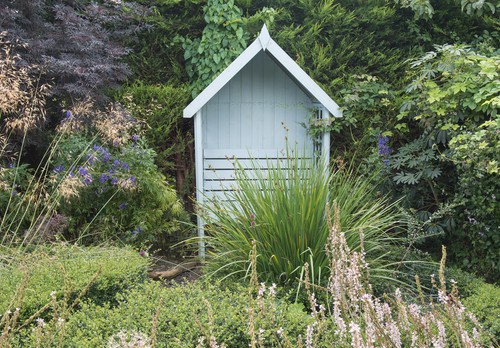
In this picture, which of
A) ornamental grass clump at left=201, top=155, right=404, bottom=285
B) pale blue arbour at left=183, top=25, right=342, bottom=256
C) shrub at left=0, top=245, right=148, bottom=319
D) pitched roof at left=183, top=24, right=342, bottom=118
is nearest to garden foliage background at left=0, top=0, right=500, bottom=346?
shrub at left=0, top=245, right=148, bottom=319

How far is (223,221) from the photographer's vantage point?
427 centimetres

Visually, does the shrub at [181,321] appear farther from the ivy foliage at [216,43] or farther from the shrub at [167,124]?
the ivy foliage at [216,43]

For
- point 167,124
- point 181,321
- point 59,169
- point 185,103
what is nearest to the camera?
point 181,321

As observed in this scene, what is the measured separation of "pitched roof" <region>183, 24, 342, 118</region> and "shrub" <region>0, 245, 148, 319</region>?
1776 mm

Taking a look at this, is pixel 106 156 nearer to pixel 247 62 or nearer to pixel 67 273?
pixel 247 62

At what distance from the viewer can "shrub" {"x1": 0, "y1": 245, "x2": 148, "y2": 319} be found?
3176 millimetres

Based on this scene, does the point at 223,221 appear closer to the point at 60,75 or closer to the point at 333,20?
the point at 60,75

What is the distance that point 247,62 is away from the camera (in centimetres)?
526

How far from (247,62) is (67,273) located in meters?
2.85

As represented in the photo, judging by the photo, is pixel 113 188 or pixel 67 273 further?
pixel 113 188

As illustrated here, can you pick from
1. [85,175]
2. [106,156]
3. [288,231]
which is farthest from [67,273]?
[106,156]

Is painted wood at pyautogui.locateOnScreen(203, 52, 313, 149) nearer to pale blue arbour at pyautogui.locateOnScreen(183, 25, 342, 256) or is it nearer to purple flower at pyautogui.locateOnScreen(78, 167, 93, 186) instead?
pale blue arbour at pyautogui.locateOnScreen(183, 25, 342, 256)

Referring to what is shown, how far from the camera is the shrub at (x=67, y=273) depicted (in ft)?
10.4

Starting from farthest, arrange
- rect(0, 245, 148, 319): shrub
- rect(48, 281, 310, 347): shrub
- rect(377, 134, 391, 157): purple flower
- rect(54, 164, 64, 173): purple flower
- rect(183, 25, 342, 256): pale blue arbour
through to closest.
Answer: rect(183, 25, 342, 256): pale blue arbour
rect(377, 134, 391, 157): purple flower
rect(54, 164, 64, 173): purple flower
rect(0, 245, 148, 319): shrub
rect(48, 281, 310, 347): shrub
